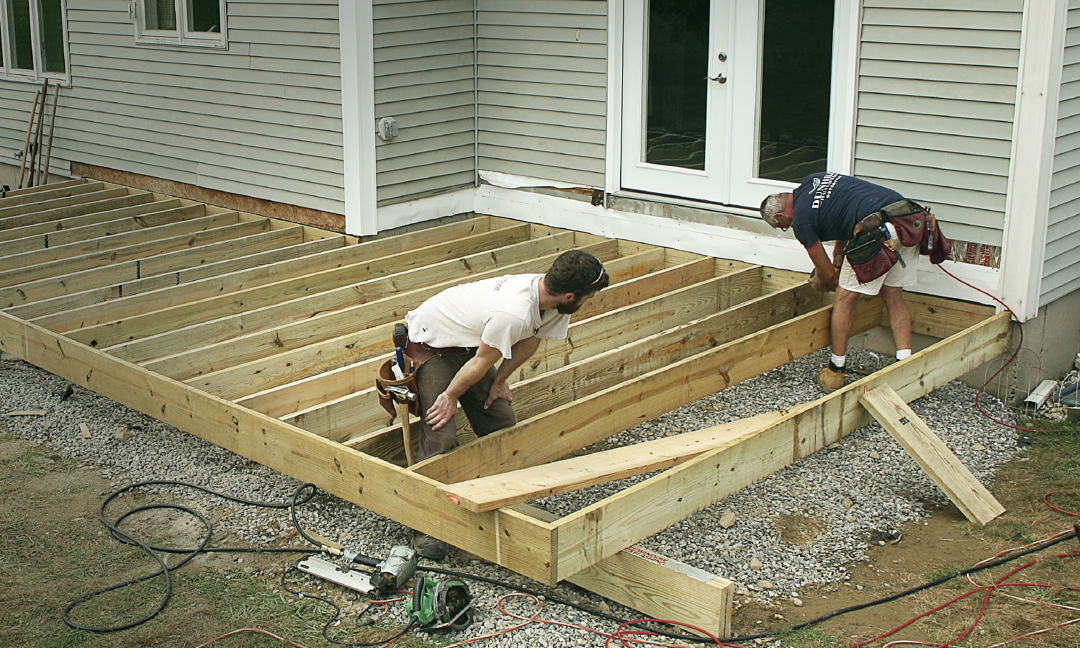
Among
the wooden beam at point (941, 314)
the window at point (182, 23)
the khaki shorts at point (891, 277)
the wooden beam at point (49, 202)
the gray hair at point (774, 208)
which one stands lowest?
the wooden beam at point (941, 314)

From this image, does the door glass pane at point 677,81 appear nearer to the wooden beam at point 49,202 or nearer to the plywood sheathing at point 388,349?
the plywood sheathing at point 388,349

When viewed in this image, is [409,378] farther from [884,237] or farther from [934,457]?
[884,237]

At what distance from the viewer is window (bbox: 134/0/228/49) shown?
975cm

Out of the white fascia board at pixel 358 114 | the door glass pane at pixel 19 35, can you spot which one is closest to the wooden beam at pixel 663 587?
the white fascia board at pixel 358 114

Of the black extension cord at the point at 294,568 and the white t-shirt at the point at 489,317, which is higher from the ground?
the white t-shirt at the point at 489,317

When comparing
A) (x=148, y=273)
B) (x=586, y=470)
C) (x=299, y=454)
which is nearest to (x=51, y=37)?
(x=148, y=273)

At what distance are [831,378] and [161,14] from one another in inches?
275

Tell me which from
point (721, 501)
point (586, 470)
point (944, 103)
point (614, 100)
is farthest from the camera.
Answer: point (614, 100)

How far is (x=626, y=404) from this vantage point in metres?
5.71

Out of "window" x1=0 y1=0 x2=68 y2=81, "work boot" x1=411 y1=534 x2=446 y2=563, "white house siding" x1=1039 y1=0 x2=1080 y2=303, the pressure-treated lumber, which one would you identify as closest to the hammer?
"work boot" x1=411 y1=534 x2=446 y2=563

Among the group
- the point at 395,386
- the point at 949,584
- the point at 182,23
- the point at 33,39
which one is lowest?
the point at 949,584

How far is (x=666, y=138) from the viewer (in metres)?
8.39

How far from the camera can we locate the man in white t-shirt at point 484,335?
15.1 ft

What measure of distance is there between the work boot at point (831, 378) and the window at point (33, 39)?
8321mm
